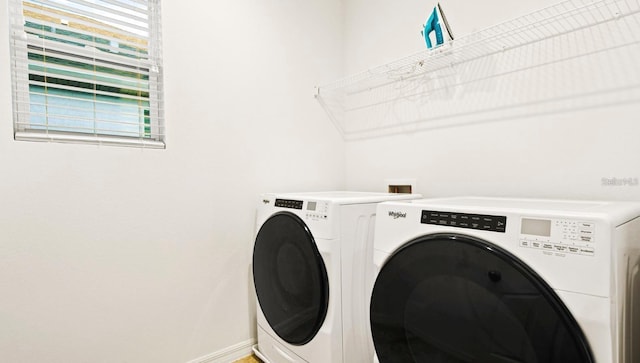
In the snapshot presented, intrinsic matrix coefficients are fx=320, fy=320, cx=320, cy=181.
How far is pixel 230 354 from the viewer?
171 cm

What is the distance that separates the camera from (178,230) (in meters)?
1.56

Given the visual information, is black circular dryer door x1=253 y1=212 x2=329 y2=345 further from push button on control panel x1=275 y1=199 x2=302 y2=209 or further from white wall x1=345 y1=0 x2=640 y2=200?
white wall x1=345 y1=0 x2=640 y2=200

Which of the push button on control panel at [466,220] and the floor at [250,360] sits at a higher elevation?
the push button on control panel at [466,220]

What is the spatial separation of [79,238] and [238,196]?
71 cm

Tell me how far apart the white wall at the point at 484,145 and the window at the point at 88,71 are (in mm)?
1229

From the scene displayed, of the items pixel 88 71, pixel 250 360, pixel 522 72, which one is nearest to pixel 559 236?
pixel 522 72

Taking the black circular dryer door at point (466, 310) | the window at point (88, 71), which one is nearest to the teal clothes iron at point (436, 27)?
the black circular dryer door at point (466, 310)

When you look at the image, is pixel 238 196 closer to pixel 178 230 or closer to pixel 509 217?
pixel 178 230

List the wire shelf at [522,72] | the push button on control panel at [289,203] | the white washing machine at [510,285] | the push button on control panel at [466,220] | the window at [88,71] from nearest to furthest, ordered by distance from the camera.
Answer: the white washing machine at [510,285] < the push button on control panel at [466,220] < the wire shelf at [522,72] < the window at [88,71] < the push button on control panel at [289,203]

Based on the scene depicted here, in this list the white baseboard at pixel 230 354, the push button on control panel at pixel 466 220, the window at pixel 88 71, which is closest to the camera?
the push button on control panel at pixel 466 220

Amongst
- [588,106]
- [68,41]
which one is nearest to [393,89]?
[588,106]

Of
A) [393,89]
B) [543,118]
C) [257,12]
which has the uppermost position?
[257,12]

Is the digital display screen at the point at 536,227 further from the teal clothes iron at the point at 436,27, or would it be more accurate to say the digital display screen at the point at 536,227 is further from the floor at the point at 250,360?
the floor at the point at 250,360

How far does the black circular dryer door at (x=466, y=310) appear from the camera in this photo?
2.30 ft
